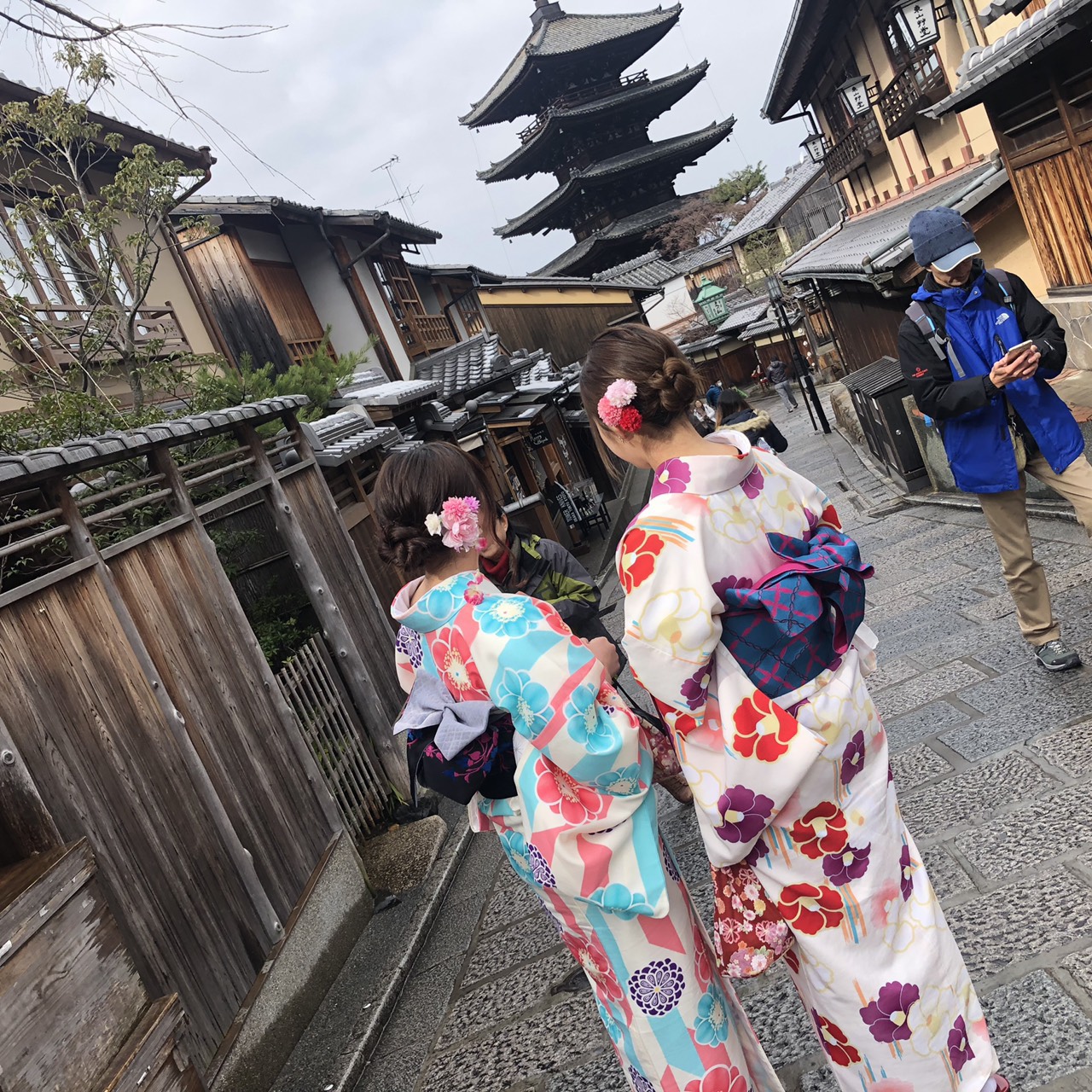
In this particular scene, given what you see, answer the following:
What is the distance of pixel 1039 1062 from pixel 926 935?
26.7 inches

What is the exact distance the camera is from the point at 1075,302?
8.75 metres

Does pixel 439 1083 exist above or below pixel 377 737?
below

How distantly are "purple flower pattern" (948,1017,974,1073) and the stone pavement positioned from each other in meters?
0.36

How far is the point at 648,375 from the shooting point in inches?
92.5

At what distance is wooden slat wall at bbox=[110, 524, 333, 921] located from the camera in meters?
4.91

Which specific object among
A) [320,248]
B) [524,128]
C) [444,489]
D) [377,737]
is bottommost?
[377,737]

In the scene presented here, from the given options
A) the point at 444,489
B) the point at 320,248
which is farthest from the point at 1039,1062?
the point at 320,248

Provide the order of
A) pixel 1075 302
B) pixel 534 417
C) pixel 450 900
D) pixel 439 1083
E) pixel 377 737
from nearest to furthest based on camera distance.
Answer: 1. pixel 439 1083
2. pixel 450 900
3. pixel 377 737
4. pixel 1075 302
5. pixel 534 417

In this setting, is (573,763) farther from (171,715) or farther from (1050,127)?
(1050,127)

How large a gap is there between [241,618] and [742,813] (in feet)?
14.2

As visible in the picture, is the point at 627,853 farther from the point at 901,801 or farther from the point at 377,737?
Result: the point at 377,737

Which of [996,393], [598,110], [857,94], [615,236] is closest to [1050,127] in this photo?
[996,393]

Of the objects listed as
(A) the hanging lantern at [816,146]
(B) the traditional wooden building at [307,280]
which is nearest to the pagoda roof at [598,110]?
(A) the hanging lantern at [816,146]

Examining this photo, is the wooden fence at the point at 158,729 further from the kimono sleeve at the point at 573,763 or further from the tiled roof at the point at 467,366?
the tiled roof at the point at 467,366
